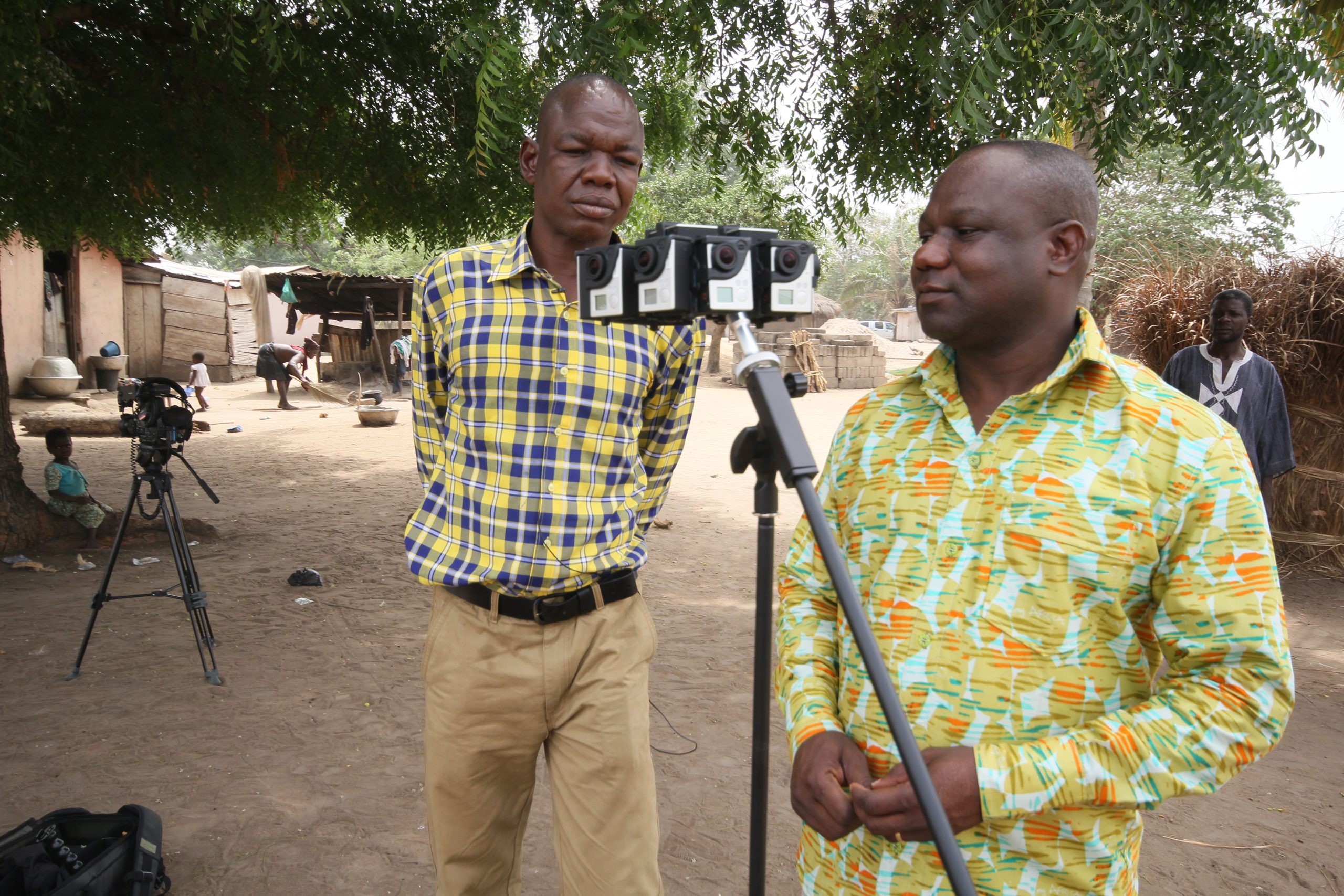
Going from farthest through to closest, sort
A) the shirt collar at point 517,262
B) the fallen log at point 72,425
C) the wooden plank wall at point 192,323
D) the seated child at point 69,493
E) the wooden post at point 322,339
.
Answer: the wooden post at point 322,339 → the wooden plank wall at point 192,323 → the fallen log at point 72,425 → the seated child at point 69,493 → the shirt collar at point 517,262

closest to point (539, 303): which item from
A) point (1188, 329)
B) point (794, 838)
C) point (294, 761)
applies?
point (794, 838)

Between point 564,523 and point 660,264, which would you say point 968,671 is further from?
Answer: point 564,523

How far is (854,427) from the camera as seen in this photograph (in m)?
1.58

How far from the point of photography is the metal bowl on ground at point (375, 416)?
52.9 feet

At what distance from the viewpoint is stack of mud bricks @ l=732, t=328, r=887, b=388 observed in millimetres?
24078

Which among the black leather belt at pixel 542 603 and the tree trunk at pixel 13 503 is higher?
the black leather belt at pixel 542 603

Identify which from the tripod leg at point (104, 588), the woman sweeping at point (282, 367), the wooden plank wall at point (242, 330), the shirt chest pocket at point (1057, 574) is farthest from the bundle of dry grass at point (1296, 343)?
the wooden plank wall at point (242, 330)

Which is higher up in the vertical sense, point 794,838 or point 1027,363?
point 1027,363

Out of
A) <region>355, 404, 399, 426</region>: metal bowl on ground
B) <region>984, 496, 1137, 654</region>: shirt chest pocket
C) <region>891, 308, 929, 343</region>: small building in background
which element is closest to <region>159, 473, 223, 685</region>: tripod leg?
<region>984, 496, 1137, 654</region>: shirt chest pocket

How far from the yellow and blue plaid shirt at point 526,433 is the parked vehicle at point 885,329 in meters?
45.6

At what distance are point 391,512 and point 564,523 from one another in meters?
7.89

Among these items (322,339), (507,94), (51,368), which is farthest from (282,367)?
(507,94)

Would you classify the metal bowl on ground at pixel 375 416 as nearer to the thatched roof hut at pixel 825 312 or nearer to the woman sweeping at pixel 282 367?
the woman sweeping at pixel 282 367

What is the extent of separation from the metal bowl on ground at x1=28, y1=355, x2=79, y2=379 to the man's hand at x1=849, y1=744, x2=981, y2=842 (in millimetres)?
19549
